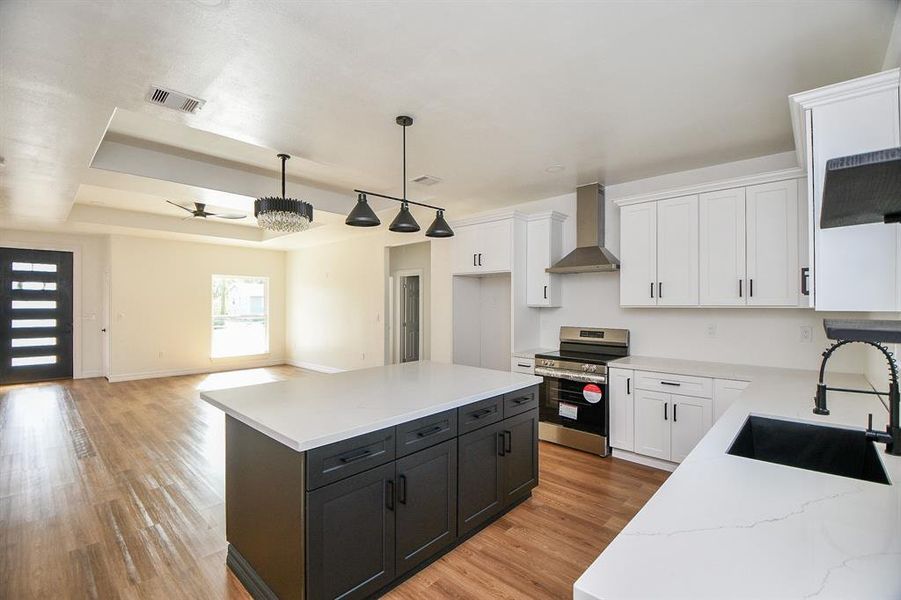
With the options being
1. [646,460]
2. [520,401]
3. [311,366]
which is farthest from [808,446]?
[311,366]

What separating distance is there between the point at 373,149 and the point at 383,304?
3.88 meters

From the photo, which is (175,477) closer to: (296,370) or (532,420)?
(532,420)

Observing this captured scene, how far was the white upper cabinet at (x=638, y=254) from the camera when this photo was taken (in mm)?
3742

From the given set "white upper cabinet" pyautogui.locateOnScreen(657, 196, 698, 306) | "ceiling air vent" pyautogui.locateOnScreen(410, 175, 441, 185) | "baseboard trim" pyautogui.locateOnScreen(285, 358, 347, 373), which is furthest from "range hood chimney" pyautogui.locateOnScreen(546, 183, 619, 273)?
"baseboard trim" pyautogui.locateOnScreen(285, 358, 347, 373)

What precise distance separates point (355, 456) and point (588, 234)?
3355 mm

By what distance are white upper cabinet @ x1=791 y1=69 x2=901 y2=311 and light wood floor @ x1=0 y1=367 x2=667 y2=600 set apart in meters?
1.82

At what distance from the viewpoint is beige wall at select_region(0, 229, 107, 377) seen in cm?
725

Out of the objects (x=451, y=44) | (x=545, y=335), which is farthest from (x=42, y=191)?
(x=545, y=335)

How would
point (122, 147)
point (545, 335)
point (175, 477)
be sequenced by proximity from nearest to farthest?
point (175, 477)
point (122, 147)
point (545, 335)

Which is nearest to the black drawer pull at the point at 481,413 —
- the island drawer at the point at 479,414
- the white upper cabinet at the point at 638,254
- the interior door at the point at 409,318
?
the island drawer at the point at 479,414

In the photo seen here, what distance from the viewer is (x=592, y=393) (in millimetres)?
3773

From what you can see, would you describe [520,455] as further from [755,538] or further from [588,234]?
[588,234]

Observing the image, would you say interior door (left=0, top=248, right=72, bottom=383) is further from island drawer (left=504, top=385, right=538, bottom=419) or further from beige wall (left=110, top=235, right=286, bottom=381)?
island drawer (left=504, top=385, right=538, bottom=419)

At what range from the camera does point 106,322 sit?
24.0ft
